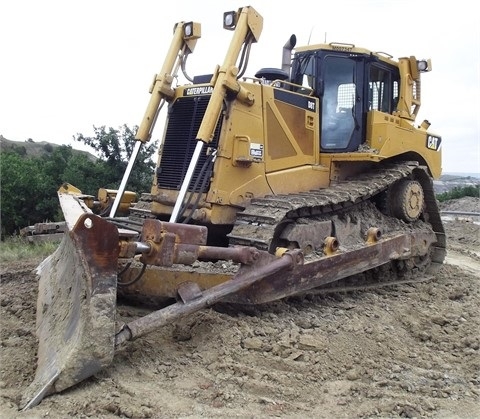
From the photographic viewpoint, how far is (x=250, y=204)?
5.99 m

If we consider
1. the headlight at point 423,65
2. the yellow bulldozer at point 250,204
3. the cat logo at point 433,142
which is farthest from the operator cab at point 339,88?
the cat logo at point 433,142

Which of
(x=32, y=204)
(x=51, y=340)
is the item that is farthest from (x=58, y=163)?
(x=51, y=340)

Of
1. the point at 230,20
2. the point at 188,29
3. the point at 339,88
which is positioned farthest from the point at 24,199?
the point at 230,20

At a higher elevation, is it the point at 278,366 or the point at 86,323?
the point at 86,323

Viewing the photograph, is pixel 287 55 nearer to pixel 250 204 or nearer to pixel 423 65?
pixel 423 65

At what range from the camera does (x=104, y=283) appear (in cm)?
377

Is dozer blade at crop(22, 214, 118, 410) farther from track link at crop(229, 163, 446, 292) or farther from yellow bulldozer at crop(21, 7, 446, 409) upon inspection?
track link at crop(229, 163, 446, 292)

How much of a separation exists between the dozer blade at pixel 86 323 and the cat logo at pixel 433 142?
19.5 feet

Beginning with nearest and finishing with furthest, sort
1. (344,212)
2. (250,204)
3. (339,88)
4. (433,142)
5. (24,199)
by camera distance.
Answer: (250,204) < (344,212) < (339,88) < (433,142) < (24,199)

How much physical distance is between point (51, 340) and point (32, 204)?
12.6 m

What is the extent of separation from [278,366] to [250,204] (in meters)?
2.06

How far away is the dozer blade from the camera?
359 cm

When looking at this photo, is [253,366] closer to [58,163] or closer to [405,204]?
[405,204]

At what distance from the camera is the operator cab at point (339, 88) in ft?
23.7
